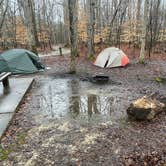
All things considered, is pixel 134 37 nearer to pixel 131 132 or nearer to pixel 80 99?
pixel 80 99

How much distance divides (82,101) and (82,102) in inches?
3.2

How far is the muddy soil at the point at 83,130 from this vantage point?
3.62 m

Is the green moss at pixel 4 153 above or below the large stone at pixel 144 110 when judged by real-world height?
below

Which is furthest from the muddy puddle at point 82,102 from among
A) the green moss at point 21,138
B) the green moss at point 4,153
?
the green moss at point 4,153

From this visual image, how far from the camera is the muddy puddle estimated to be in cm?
516

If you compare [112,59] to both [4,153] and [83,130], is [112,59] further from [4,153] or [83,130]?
[4,153]

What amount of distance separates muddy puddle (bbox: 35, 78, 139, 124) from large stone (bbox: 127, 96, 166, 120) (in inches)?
11.8

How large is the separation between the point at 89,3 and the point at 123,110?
832 cm

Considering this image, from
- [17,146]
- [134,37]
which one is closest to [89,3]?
[134,37]

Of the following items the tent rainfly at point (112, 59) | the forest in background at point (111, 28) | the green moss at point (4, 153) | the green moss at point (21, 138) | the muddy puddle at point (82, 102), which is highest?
the forest in background at point (111, 28)

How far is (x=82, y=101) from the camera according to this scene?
6223 mm

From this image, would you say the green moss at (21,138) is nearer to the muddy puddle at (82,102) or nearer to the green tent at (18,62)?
the muddy puddle at (82,102)

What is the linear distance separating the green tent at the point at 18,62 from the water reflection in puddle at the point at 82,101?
7.00ft

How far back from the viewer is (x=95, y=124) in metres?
4.75
